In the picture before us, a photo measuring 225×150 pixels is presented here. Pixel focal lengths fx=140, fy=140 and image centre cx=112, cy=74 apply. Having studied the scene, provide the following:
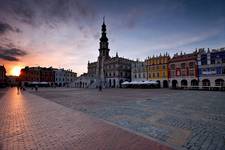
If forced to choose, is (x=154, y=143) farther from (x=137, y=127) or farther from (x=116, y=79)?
(x=116, y=79)

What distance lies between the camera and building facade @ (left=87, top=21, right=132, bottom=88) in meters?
67.2

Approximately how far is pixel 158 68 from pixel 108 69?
26.3m

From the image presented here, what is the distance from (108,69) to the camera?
71812mm

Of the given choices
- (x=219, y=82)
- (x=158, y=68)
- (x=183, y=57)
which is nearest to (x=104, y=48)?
(x=158, y=68)

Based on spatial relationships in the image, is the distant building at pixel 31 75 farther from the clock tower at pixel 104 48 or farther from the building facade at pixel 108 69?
the clock tower at pixel 104 48

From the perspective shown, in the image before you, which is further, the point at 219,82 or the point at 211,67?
the point at 211,67

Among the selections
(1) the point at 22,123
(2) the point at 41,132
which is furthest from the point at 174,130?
(1) the point at 22,123

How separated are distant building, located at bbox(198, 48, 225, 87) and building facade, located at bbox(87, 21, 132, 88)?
33363 mm

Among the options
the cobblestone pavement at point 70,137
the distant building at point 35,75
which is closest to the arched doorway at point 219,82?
the cobblestone pavement at point 70,137

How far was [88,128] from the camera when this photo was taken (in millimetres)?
6859

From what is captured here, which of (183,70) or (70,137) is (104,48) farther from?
(70,137)

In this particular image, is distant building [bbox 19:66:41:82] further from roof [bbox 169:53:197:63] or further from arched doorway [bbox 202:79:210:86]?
arched doorway [bbox 202:79:210:86]

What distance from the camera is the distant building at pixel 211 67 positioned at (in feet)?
130

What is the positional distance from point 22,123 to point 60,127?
2513 mm
